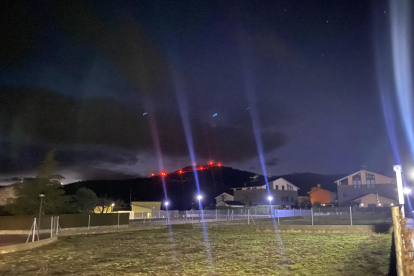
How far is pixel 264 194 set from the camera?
5666 cm

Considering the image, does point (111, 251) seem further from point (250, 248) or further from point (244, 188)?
point (244, 188)

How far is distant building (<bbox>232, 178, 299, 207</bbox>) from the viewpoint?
5688cm

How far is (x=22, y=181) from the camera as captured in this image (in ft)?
103

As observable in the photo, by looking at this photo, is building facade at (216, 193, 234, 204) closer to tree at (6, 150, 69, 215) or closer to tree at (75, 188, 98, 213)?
tree at (75, 188, 98, 213)

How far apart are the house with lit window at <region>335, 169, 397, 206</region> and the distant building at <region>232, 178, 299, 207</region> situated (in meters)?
10.1

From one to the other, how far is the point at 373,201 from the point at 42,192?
41905mm

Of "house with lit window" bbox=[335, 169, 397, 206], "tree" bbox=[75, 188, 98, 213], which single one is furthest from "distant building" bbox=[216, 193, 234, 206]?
"tree" bbox=[75, 188, 98, 213]

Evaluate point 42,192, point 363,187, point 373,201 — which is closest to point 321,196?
point 363,187

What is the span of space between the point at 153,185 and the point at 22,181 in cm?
6686

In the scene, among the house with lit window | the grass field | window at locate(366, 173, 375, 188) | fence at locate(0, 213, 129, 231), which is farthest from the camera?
window at locate(366, 173, 375, 188)

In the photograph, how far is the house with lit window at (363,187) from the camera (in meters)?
49.2

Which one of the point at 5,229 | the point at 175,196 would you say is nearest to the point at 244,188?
the point at 175,196

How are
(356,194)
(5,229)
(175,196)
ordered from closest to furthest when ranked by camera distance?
(5,229) < (356,194) < (175,196)

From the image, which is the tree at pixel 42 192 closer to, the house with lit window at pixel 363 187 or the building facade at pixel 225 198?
the building facade at pixel 225 198
